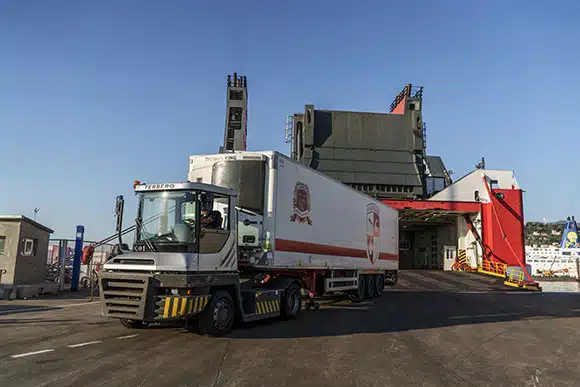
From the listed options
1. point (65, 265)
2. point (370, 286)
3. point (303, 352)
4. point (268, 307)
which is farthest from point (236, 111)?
point (303, 352)

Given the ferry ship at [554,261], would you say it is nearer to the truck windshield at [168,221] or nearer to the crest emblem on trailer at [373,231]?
the crest emblem on trailer at [373,231]

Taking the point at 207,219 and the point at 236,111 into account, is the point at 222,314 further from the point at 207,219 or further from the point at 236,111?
the point at 236,111

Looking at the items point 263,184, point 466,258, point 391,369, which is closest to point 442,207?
point 466,258

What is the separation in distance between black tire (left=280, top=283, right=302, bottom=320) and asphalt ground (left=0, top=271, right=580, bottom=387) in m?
0.26

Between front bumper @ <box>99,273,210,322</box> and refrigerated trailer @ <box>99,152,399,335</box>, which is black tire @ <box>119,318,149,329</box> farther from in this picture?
front bumper @ <box>99,273,210,322</box>

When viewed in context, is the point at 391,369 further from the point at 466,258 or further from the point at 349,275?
the point at 466,258

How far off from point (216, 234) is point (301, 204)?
137 inches

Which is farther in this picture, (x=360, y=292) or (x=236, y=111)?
(x=236, y=111)

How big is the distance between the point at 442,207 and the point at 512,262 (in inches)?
263

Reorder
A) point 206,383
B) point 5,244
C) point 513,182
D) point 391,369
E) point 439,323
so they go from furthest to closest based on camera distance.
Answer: point 513,182 → point 5,244 → point 439,323 → point 391,369 → point 206,383

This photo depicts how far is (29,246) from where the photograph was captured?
1781 centimetres

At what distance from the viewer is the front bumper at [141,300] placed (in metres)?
7.49

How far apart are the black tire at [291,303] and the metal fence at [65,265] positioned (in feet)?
34.9

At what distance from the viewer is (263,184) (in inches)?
395
